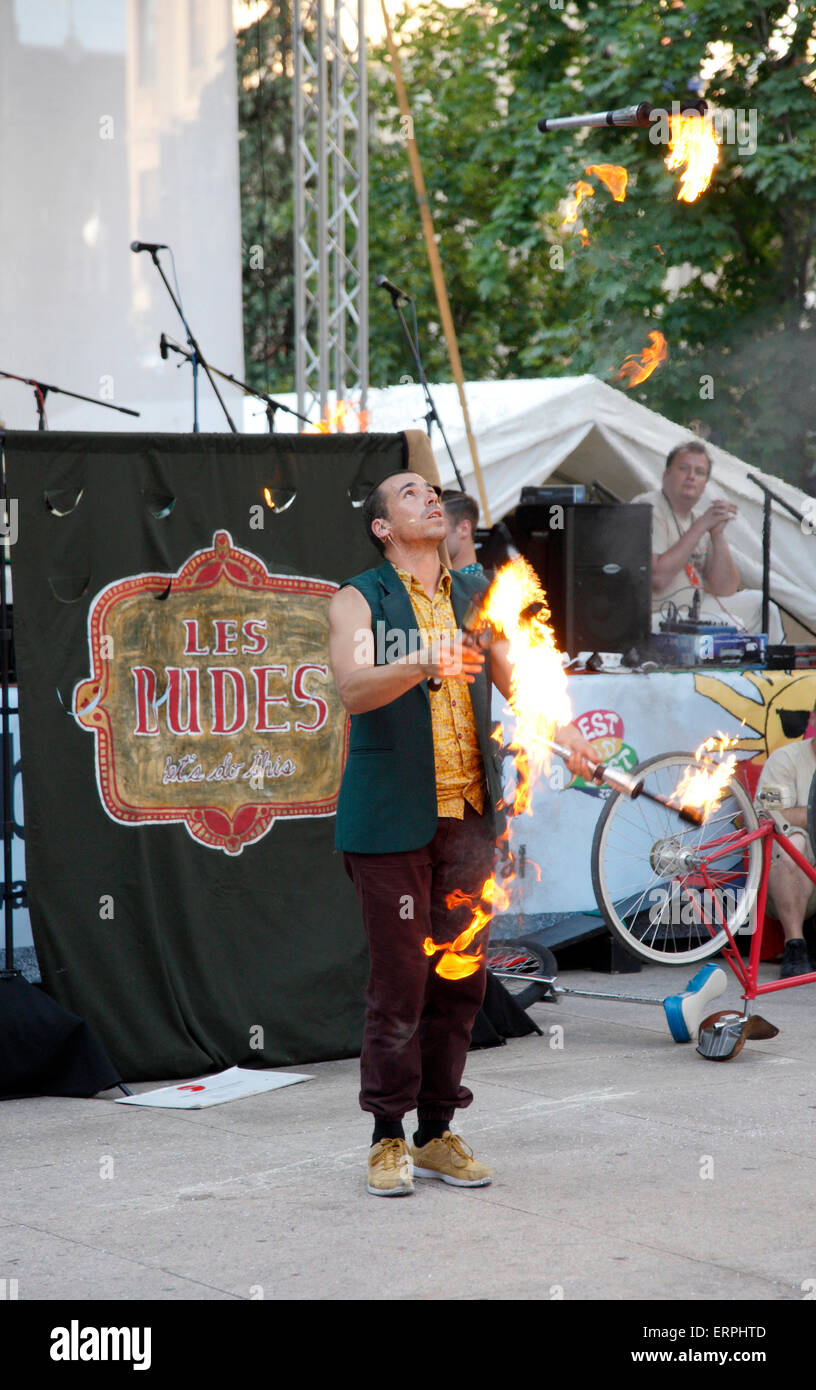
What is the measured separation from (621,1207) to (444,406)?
8419mm

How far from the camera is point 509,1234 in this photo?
3.94 meters

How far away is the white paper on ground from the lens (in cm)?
535

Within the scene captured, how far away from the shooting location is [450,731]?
441cm

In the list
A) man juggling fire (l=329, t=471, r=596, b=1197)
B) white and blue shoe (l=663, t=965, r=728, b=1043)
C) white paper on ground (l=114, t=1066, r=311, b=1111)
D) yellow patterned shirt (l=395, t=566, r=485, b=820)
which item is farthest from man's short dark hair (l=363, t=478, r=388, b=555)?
white and blue shoe (l=663, t=965, r=728, b=1043)

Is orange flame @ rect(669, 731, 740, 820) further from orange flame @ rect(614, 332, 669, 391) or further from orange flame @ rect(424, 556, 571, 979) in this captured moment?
orange flame @ rect(614, 332, 669, 391)

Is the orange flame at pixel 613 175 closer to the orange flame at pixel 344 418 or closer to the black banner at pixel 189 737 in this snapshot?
the orange flame at pixel 344 418

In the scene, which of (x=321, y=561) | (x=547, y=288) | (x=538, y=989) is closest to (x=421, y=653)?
(x=321, y=561)

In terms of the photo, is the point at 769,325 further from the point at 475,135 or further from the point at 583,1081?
the point at 583,1081

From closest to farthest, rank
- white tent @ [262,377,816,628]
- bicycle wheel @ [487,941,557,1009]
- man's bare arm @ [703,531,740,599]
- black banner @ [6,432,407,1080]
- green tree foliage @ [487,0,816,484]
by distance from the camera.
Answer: black banner @ [6,432,407,1080] → bicycle wheel @ [487,941,557,1009] → man's bare arm @ [703,531,740,599] → white tent @ [262,377,816,628] → green tree foliage @ [487,0,816,484]

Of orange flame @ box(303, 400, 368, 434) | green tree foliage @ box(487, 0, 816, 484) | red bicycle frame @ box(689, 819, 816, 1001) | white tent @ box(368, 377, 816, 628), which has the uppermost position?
green tree foliage @ box(487, 0, 816, 484)

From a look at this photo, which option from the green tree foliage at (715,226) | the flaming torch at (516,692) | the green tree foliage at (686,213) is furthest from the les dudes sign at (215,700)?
the green tree foliage at (715,226)

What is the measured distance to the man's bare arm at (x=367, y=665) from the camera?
391 centimetres

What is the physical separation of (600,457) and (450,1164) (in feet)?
25.7

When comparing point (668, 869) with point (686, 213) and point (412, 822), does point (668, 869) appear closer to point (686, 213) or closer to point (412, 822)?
point (412, 822)
